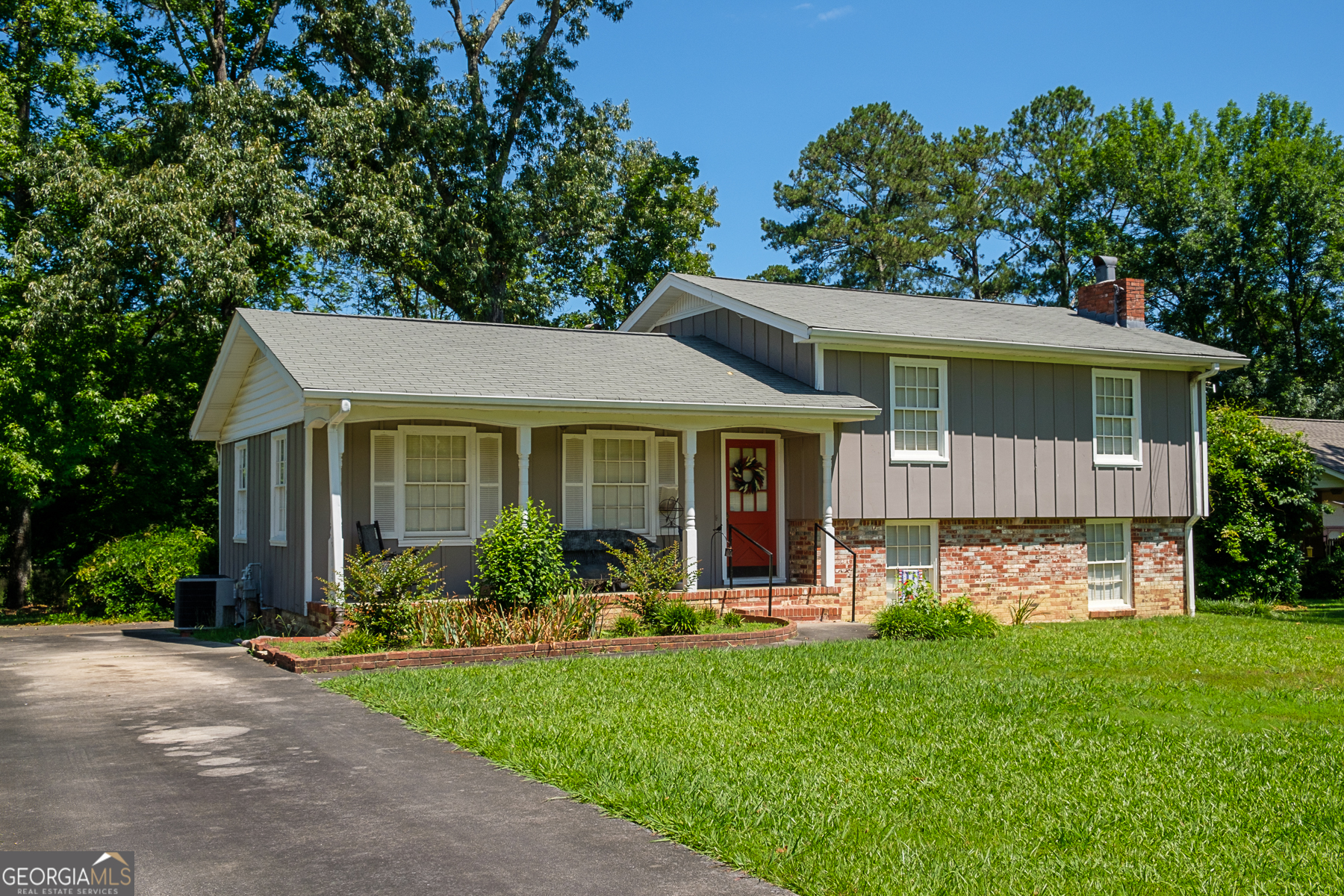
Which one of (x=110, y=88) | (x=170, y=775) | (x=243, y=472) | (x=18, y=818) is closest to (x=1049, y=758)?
(x=170, y=775)

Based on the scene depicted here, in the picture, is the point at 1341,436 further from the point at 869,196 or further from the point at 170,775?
the point at 170,775

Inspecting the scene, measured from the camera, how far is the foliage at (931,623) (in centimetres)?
1419

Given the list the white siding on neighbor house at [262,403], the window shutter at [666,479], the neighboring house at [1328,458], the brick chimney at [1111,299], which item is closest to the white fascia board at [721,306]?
the window shutter at [666,479]

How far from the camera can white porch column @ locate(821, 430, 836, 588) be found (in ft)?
54.5

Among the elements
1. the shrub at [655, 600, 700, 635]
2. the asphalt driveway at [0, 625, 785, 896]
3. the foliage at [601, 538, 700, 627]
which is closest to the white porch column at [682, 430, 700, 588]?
the foliage at [601, 538, 700, 627]

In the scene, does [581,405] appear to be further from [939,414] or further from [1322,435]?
[1322,435]

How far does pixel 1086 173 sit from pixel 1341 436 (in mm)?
14415

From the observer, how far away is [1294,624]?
17.4 metres

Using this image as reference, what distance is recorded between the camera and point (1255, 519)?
21.6 meters

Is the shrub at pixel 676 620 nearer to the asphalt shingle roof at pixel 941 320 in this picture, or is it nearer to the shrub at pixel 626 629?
the shrub at pixel 626 629

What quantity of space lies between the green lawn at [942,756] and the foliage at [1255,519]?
385 inches

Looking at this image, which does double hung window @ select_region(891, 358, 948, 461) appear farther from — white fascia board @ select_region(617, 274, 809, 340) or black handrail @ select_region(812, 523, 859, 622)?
white fascia board @ select_region(617, 274, 809, 340)

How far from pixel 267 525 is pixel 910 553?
32.6ft

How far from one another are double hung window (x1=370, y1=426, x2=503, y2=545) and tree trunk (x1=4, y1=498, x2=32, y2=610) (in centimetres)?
1267
